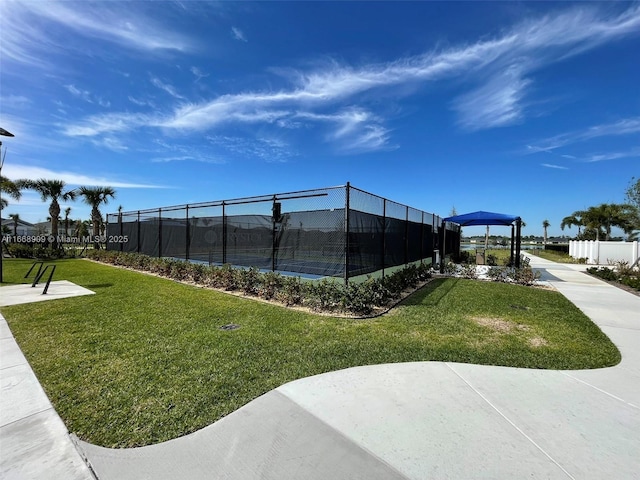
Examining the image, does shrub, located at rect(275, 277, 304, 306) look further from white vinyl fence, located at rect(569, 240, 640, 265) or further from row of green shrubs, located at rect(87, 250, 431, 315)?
white vinyl fence, located at rect(569, 240, 640, 265)

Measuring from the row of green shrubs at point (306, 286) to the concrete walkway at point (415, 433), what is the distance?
8.31 feet

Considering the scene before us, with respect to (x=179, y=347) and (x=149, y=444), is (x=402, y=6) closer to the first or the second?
(x=179, y=347)

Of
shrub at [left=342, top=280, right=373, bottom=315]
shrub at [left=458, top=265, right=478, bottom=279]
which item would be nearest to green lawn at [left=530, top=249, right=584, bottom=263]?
shrub at [left=458, top=265, right=478, bottom=279]

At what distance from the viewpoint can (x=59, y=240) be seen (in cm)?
2186

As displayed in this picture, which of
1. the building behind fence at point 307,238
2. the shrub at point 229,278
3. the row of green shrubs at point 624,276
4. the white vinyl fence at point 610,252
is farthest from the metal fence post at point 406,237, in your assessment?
the white vinyl fence at point 610,252

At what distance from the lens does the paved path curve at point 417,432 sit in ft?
6.05

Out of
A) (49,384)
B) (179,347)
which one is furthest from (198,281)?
(49,384)

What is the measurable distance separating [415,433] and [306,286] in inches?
169

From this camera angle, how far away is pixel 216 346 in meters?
3.83

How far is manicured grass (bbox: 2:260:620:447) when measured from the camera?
8.23ft

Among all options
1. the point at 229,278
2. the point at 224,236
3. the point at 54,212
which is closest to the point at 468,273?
the point at 229,278

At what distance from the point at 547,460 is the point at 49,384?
4.28 m

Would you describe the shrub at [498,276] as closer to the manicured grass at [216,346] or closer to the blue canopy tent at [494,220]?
the blue canopy tent at [494,220]

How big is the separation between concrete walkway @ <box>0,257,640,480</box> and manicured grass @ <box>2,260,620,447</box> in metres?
0.27
